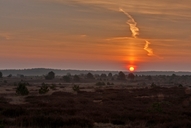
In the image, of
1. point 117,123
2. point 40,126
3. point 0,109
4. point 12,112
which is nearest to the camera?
point 40,126

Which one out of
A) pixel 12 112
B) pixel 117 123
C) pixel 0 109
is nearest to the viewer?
pixel 117 123

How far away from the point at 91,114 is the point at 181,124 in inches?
304

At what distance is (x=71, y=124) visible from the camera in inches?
788

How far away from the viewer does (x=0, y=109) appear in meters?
27.4

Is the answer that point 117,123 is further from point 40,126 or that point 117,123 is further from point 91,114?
point 40,126

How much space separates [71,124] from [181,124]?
732cm

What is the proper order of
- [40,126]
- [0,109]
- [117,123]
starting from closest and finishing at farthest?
[40,126] → [117,123] → [0,109]

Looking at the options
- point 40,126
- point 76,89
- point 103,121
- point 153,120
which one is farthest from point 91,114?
point 76,89

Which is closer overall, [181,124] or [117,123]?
[181,124]

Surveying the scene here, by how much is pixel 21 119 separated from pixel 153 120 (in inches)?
376

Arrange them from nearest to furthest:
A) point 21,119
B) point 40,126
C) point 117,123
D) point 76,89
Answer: point 40,126 → point 21,119 → point 117,123 → point 76,89

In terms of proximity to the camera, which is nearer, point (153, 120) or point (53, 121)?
point (53, 121)

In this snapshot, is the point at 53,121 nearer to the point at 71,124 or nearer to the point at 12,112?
the point at 71,124

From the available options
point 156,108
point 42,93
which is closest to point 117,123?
point 156,108
